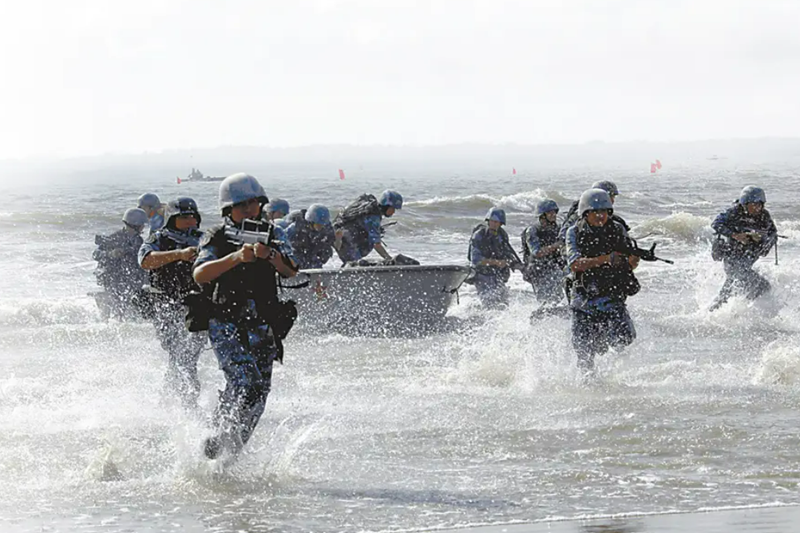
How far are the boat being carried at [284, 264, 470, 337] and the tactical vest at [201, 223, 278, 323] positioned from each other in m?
6.78

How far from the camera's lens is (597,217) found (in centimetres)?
930

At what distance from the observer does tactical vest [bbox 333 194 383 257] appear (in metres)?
14.1

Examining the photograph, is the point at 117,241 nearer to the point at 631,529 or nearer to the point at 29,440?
the point at 29,440

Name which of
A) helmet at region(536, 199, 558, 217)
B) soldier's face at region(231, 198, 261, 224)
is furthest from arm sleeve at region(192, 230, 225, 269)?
helmet at region(536, 199, 558, 217)

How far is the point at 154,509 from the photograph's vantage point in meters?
6.44

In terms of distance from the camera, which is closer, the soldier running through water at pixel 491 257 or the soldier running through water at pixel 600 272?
the soldier running through water at pixel 600 272

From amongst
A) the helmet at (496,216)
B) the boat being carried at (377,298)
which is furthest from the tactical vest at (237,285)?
the helmet at (496,216)

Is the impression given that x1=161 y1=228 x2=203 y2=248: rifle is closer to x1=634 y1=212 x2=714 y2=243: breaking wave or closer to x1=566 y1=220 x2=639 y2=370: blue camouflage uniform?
x1=566 y1=220 x2=639 y2=370: blue camouflage uniform

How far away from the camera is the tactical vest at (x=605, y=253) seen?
9391 mm

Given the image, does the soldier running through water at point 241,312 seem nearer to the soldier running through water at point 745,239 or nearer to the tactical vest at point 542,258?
the tactical vest at point 542,258

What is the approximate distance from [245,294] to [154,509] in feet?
4.11

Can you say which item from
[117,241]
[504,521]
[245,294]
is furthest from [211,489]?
[117,241]

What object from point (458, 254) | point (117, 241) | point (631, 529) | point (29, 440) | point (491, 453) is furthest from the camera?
point (458, 254)

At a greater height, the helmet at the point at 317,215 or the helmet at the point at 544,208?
the helmet at the point at 544,208
